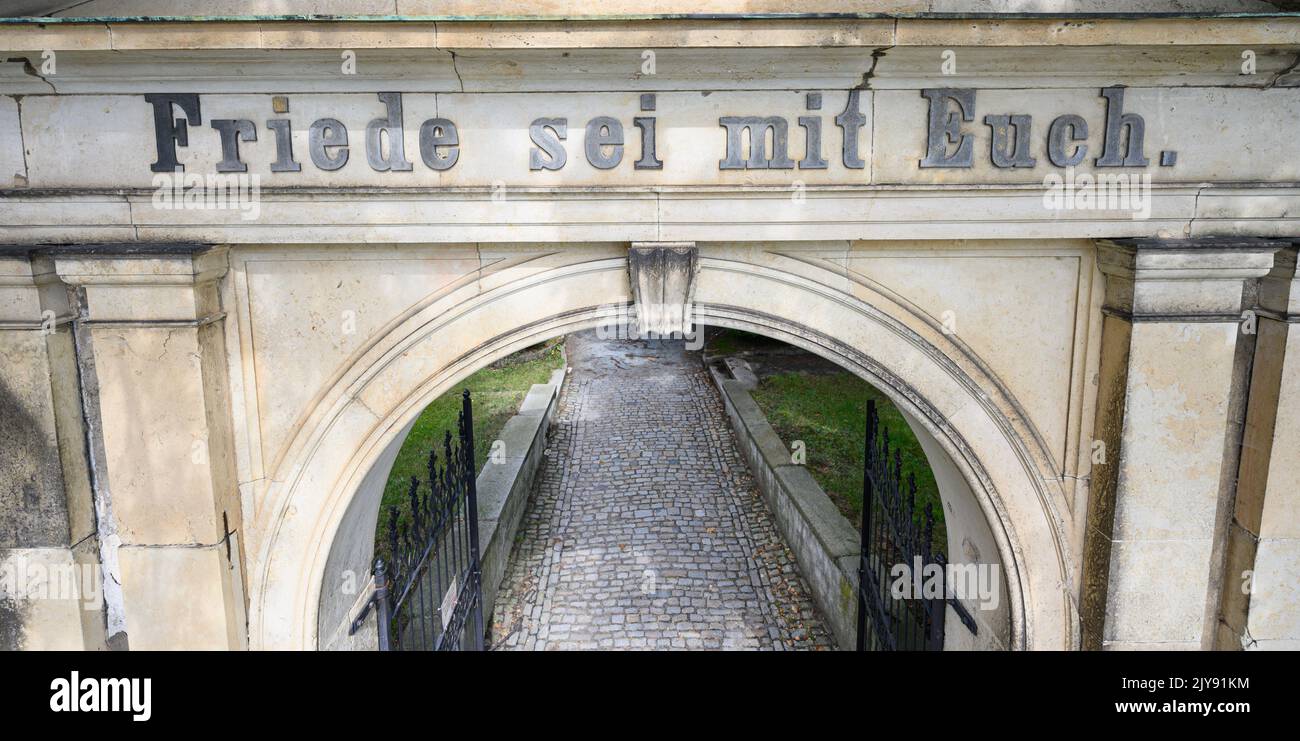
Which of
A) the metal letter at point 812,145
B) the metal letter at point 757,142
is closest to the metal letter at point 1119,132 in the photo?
the metal letter at point 812,145

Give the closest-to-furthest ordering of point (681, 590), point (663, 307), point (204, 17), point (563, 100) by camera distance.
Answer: point (204, 17) → point (563, 100) → point (663, 307) → point (681, 590)

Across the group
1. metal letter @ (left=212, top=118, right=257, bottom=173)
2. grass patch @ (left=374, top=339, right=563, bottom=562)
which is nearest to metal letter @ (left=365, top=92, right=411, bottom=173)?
metal letter @ (left=212, top=118, right=257, bottom=173)

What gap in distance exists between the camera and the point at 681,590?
824cm

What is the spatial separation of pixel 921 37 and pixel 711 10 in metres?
0.83

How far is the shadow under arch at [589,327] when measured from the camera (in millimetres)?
3811

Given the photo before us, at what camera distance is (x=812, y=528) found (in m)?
8.02

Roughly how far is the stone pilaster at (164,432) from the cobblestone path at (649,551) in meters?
3.93

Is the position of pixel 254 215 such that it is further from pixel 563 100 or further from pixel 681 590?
pixel 681 590

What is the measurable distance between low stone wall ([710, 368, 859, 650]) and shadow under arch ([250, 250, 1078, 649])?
9.70 ft

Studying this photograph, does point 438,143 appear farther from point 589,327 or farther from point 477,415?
point 477,415

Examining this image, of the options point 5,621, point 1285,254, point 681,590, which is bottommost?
point 681,590

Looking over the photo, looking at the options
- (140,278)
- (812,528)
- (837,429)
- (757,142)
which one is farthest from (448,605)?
(837,429)

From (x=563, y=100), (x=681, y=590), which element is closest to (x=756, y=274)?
(x=563, y=100)

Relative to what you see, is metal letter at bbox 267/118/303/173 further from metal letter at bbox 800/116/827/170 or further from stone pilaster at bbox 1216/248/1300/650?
stone pilaster at bbox 1216/248/1300/650
